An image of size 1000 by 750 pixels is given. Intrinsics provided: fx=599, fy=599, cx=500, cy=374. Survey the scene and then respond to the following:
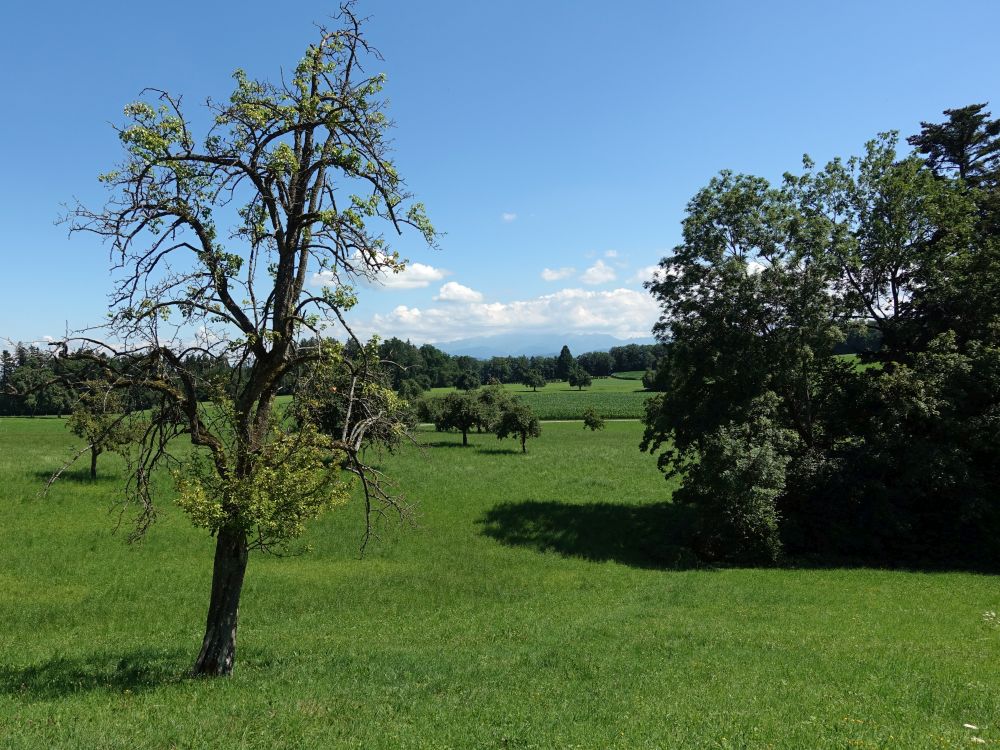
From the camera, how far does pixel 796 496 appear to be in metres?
30.0

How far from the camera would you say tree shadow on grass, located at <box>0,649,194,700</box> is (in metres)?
11.7

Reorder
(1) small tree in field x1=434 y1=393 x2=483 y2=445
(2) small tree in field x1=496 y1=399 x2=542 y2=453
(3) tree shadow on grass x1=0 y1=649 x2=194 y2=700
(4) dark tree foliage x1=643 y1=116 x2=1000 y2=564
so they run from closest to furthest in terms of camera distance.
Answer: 1. (3) tree shadow on grass x1=0 y1=649 x2=194 y2=700
2. (4) dark tree foliage x1=643 y1=116 x2=1000 y2=564
3. (2) small tree in field x1=496 y1=399 x2=542 y2=453
4. (1) small tree in field x1=434 y1=393 x2=483 y2=445

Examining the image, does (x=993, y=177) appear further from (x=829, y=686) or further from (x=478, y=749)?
(x=478, y=749)

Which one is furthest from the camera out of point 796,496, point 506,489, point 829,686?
point 506,489

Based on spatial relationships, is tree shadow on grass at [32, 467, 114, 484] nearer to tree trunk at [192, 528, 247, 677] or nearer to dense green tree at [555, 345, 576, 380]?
tree trunk at [192, 528, 247, 677]

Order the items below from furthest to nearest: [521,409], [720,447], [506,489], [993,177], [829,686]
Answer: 1. [521,409]
2. [506,489]
3. [993,177]
4. [720,447]
5. [829,686]

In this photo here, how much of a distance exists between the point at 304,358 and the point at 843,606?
18.7m

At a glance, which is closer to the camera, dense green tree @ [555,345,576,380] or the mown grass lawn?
the mown grass lawn

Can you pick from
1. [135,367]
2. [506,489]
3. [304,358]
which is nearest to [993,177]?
[506,489]

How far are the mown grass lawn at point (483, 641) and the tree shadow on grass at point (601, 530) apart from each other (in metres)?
0.16

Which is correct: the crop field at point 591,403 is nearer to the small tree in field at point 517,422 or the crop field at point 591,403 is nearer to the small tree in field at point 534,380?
the small tree in field at point 534,380

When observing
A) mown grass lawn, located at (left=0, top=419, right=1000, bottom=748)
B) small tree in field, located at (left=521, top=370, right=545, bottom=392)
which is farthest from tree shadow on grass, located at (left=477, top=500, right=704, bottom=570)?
small tree in field, located at (left=521, top=370, right=545, bottom=392)

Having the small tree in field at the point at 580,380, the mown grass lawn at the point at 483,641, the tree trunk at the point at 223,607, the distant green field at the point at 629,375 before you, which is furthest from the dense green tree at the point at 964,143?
the distant green field at the point at 629,375

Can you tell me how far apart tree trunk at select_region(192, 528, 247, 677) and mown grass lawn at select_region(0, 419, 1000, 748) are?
28.7 inches
